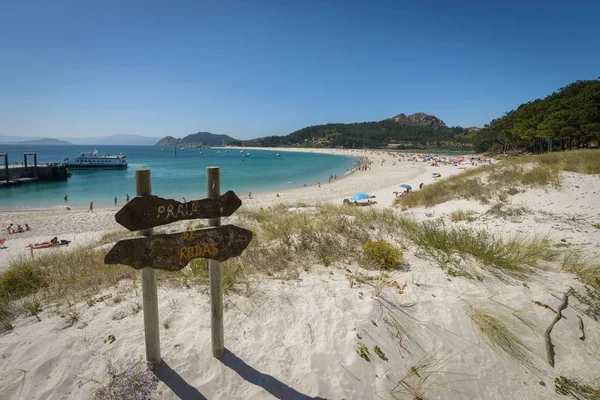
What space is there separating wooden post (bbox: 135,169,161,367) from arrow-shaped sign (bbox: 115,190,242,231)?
11 cm

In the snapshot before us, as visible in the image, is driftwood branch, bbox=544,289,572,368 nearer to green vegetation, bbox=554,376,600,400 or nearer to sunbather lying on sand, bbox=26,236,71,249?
green vegetation, bbox=554,376,600,400

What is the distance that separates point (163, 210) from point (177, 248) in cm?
38

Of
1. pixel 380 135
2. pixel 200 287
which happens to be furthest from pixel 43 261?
pixel 380 135

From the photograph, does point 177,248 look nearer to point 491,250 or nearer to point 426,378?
point 426,378

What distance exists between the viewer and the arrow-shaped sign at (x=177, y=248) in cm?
263

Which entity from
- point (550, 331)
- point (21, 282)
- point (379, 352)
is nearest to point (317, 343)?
point (379, 352)

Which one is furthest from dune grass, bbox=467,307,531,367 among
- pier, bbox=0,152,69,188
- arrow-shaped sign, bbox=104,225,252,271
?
pier, bbox=0,152,69,188

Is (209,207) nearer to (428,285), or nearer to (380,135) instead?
(428,285)

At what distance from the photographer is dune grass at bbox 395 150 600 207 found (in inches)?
457

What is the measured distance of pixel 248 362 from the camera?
312 centimetres

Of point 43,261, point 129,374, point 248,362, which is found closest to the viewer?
point 129,374

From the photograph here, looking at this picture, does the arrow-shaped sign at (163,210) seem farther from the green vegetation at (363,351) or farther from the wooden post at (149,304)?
the green vegetation at (363,351)

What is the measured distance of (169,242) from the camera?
2.77 meters

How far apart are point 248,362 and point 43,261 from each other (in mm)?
5020
